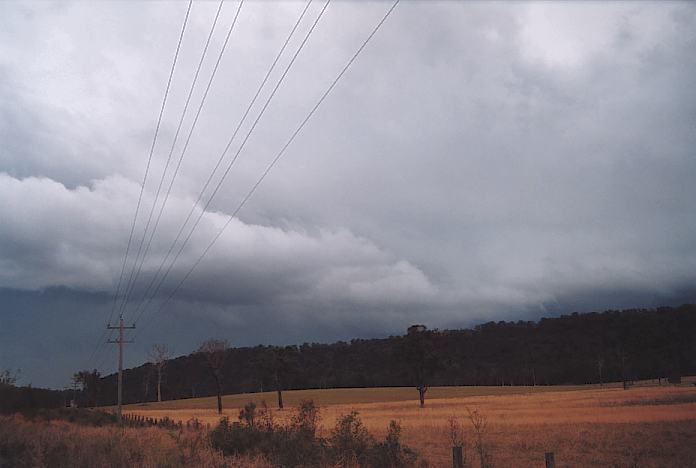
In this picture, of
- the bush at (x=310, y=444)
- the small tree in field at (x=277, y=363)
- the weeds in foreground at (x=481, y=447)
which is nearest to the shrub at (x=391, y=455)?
the bush at (x=310, y=444)

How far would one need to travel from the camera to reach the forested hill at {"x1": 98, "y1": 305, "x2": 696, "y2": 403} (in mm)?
129625

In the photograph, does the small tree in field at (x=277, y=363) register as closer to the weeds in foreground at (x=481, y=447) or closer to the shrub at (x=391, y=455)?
the weeds in foreground at (x=481, y=447)

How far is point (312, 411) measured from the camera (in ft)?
82.0

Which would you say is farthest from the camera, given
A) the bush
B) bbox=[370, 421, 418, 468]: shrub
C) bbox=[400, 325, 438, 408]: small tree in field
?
bbox=[400, 325, 438, 408]: small tree in field

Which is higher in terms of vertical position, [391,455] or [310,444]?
[310,444]

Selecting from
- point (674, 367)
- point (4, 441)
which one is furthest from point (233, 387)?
point (4, 441)

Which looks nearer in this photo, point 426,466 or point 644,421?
point 426,466

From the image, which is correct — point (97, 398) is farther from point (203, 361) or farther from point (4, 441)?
point (4, 441)

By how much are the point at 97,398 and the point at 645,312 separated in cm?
12063

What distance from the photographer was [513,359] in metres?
158

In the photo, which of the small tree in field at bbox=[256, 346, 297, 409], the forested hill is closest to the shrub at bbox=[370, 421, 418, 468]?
the small tree in field at bbox=[256, 346, 297, 409]

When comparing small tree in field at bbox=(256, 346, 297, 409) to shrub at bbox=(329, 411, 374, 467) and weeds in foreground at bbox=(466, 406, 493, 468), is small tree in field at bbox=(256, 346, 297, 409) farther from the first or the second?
shrub at bbox=(329, 411, 374, 467)

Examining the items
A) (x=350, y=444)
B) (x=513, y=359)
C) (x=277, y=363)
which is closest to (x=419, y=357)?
(x=277, y=363)

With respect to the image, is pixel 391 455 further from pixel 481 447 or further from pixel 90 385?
pixel 90 385
